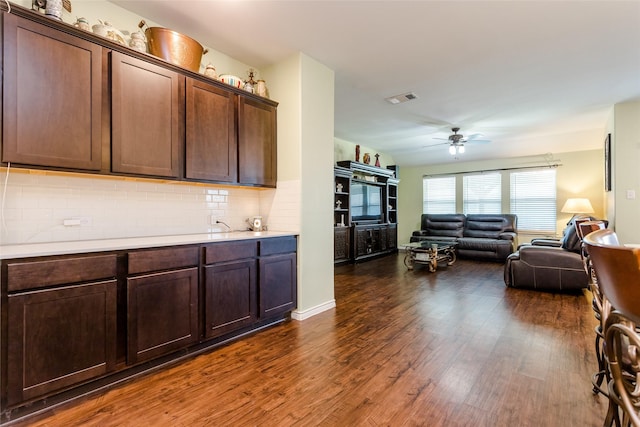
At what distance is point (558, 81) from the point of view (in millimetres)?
3715

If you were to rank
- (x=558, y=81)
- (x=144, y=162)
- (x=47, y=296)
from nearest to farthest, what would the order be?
(x=47, y=296) < (x=144, y=162) < (x=558, y=81)

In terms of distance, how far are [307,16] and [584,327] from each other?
12.7ft

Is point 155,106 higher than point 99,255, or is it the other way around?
point 155,106

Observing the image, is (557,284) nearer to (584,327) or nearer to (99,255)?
(584,327)

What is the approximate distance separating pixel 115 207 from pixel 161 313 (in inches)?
37.8

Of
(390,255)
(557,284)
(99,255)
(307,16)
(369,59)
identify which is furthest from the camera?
(390,255)

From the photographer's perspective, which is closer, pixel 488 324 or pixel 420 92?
pixel 488 324

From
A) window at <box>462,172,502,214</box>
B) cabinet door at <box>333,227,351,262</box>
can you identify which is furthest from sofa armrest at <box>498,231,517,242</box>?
cabinet door at <box>333,227,351,262</box>

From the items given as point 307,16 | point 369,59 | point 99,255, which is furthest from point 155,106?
point 369,59

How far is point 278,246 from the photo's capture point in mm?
2977

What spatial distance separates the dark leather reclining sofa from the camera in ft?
21.6

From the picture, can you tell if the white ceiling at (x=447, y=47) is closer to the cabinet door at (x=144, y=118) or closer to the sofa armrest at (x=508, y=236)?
the cabinet door at (x=144, y=118)

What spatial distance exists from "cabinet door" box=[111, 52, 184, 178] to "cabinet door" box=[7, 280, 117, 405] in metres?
0.92

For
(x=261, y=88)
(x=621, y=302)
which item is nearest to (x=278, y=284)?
(x=261, y=88)
